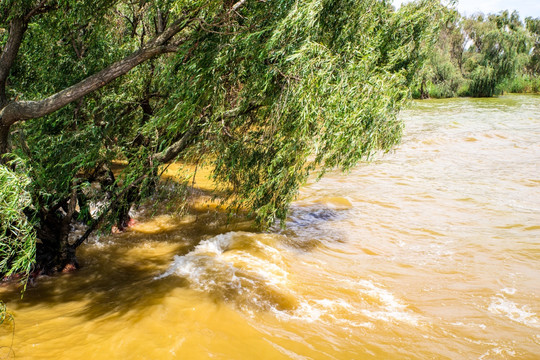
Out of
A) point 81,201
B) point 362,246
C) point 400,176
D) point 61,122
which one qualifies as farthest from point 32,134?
point 400,176

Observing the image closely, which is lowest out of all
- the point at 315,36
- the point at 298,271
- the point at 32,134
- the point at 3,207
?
the point at 298,271

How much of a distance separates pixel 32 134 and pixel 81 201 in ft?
4.53

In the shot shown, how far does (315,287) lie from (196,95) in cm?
368

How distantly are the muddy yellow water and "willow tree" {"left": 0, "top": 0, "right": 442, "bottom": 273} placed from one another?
1253 millimetres

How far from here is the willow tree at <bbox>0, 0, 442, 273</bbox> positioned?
5.55 metres

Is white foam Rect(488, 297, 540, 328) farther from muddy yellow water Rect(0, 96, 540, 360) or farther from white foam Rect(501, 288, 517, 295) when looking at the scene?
white foam Rect(501, 288, 517, 295)

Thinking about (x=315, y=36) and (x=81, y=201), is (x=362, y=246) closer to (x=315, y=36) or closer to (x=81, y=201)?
(x=315, y=36)

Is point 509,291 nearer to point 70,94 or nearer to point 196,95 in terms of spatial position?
point 196,95

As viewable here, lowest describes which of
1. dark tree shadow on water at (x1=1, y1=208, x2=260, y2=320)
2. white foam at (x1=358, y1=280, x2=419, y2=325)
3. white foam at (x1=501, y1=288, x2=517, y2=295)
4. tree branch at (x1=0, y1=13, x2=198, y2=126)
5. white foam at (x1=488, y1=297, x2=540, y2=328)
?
dark tree shadow on water at (x1=1, y1=208, x2=260, y2=320)

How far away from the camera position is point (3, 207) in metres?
3.76

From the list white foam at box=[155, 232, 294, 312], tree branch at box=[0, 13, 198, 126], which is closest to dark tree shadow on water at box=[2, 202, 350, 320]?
white foam at box=[155, 232, 294, 312]

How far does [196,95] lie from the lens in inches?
227

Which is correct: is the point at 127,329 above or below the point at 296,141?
below

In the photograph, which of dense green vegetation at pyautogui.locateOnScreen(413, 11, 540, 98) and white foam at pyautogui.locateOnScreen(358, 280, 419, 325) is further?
dense green vegetation at pyautogui.locateOnScreen(413, 11, 540, 98)
